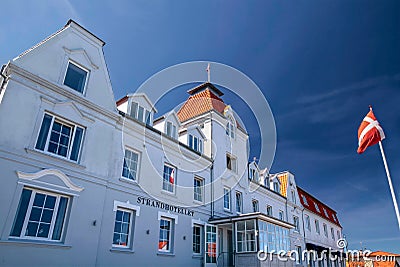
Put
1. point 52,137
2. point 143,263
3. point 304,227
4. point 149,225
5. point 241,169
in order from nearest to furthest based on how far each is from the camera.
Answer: point 52,137, point 143,263, point 149,225, point 241,169, point 304,227

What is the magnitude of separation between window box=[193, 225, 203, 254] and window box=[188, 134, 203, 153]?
4.85 metres

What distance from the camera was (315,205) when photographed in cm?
3666

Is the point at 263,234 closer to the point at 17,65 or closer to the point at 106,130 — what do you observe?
the point at 106,130

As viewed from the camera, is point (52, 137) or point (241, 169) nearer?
point (52, 137)

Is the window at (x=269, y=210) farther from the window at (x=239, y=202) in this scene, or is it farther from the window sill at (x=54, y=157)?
the window sill at (x=54, y=157)

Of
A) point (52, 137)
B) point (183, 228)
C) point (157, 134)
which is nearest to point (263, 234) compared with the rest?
point (183, 228)

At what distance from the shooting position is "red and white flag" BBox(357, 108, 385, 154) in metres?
11.0

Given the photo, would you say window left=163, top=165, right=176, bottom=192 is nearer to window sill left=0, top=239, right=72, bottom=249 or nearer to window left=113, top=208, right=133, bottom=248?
window left=113, top=208, right=133, bottom=248

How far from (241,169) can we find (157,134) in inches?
368

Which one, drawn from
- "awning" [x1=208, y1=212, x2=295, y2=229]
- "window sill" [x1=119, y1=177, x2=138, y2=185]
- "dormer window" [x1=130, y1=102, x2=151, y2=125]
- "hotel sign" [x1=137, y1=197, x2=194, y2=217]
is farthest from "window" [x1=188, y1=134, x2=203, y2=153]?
"window sill" [x1=119, y1=177, x2=138, y2=185]

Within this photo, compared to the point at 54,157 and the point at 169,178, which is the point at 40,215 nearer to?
the point at 54,157

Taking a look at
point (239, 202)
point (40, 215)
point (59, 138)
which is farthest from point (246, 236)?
point (59, 138)

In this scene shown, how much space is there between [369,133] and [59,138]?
1225 cm

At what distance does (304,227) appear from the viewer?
98.0 ft
